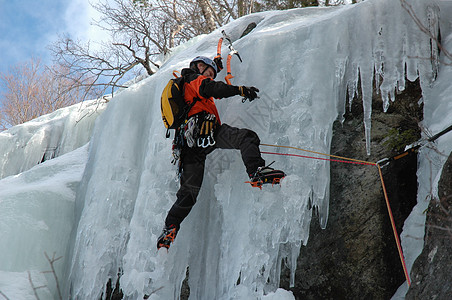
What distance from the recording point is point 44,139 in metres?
7.85

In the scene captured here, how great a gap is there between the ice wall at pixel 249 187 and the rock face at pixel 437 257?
0.70m

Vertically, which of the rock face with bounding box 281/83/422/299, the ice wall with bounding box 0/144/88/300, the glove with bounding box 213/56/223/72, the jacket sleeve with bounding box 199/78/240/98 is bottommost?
the rock face with bounding box 281/83/422/299

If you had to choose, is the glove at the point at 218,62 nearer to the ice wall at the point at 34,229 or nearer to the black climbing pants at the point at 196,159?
the black climbing pants at the point at 196,159

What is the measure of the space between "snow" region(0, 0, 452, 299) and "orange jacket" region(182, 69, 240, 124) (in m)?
0.35

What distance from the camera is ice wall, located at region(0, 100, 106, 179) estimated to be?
7.49 meters

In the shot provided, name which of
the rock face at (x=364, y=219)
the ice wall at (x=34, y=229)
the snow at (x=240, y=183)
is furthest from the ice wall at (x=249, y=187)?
the ice wall at (x=34, y=229)

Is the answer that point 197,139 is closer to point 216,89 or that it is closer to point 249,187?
point 216,89

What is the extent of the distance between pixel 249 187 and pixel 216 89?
31.5 inches

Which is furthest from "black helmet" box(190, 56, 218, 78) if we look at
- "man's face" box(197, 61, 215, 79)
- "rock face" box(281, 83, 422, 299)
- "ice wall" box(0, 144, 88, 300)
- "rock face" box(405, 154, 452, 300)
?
"ice wall" box(0, 144, 88, 300)

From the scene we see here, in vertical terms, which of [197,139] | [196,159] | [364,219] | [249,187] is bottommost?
[364,219]

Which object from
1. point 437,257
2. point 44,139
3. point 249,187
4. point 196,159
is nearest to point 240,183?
point 249,187

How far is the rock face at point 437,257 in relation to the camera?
183 centimetres

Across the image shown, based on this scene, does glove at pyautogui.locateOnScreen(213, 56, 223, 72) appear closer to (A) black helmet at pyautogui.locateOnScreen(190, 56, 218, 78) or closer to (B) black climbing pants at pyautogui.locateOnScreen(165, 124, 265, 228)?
(A) black helmet at pyautogui.locateOnScreen(190, 56, 218, 78)

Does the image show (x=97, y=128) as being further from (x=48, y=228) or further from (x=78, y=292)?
(x=78, y=292)
